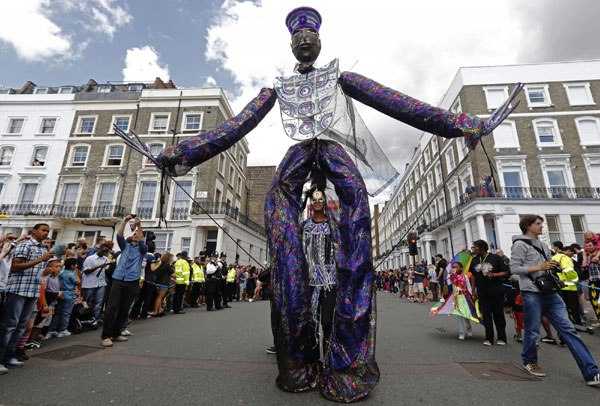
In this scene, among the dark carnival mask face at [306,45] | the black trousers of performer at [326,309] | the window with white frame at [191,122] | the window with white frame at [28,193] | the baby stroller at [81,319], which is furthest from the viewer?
the window with white frame at [191,122]

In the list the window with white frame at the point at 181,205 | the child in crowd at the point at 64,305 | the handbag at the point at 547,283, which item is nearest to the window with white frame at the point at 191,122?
the window with white frame at the point at 181,205

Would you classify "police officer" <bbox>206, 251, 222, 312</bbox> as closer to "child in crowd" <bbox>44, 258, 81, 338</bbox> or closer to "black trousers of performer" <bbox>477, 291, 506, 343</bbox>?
"child in crowd" <bbox>44, 258, 81, 338</bbox>

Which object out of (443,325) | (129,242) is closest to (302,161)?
(129,242)

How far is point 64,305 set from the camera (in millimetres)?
5355

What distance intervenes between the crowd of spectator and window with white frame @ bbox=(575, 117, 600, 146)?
23263 millimetres

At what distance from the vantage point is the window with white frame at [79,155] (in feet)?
72.6

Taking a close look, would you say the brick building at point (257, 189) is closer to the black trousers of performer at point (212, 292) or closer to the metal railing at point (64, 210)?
the metal railing at point (64, 210)

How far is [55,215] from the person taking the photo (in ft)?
66.5

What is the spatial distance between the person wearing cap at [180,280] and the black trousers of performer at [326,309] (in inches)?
298

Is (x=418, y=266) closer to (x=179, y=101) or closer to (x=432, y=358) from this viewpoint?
(x=432, y=358)

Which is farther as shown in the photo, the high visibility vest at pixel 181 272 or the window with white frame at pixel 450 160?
the window with white frame at pixel 450 160

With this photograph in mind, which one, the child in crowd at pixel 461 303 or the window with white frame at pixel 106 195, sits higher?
the window with white frame at pixel 106 195

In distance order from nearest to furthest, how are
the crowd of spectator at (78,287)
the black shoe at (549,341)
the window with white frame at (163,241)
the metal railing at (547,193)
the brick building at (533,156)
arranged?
the crowd of spectator at (78,287), the black shoe at (549,341), the brick building at (533,156), the metal railing at (547,193), the window with white frame at (163,241)

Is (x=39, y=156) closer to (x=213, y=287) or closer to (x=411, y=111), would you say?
(x=213, y=287)
